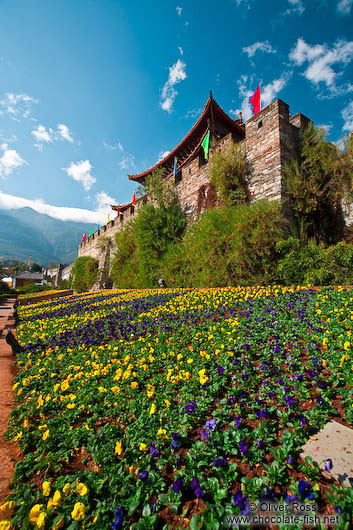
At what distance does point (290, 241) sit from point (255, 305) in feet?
9.48

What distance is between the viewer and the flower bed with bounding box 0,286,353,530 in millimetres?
1133

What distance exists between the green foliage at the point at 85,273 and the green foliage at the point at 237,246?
47.1 ft

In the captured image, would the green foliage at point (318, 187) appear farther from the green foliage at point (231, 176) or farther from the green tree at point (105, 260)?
the green tree at point (105, 260)

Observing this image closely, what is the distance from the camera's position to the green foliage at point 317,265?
4703mm

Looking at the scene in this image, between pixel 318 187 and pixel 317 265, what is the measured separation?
10.3ft

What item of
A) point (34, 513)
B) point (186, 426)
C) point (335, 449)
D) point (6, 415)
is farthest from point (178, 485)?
point (6, 415)

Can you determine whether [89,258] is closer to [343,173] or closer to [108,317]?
[108,317]

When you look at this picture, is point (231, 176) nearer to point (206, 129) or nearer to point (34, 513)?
point (206, 129)

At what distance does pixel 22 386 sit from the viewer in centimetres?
256

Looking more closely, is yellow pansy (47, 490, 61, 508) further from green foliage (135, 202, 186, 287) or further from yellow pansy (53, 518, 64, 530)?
green foliage (135, 202, 186, 287)

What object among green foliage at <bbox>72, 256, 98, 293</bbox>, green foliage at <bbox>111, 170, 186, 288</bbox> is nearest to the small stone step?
green foliage at <bbox>111, 170, 186, 288</bbox>

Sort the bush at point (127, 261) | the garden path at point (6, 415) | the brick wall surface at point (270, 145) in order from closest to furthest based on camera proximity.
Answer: the garden path at point (6, 415) → the brick wall surface at point (270, 145) → the bush at point (127, 261)

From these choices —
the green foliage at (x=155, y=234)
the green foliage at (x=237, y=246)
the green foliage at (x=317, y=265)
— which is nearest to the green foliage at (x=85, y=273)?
the green foliage at (x=155, y=234)

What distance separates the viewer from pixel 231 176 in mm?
8367
